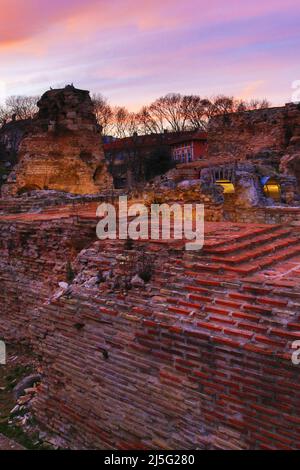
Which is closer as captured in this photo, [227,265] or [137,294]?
[227,265]

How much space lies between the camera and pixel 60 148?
14.6 metres

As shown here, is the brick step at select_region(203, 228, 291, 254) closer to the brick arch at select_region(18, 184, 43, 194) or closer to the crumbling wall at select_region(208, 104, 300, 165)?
the brick arch at select_region(18, 184, 43, 194)

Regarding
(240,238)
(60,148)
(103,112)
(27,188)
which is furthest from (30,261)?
(103,112)

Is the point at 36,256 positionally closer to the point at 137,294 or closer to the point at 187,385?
the point at 137,294

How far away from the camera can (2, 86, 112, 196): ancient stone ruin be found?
14031 millimetres

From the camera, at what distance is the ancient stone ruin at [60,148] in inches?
552

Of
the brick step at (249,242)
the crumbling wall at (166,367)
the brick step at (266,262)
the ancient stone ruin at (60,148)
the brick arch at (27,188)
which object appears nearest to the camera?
the crumbling wall at (166,367)

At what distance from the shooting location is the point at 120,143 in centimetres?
4125

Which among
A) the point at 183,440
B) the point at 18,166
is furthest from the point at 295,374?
the point at 18,166

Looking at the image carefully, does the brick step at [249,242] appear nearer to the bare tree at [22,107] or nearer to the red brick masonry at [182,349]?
the red brick masonry at [182,349]

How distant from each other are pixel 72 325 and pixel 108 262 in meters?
0.76

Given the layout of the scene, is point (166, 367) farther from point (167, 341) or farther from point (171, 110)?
point (171, 110)

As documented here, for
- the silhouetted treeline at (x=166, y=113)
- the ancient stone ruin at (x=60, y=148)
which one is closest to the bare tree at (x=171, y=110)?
the silhouetted treeline at (x=166, y=113)
